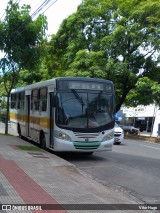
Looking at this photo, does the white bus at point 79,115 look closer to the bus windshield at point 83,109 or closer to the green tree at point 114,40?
the bus windshield at point 83,109

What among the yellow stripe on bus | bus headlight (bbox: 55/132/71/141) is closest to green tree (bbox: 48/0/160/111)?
the yellow stripe on bus

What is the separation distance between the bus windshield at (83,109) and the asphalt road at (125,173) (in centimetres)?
149

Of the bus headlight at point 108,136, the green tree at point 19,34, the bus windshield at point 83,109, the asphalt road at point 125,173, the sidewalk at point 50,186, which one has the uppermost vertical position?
the green tree at point 19,34

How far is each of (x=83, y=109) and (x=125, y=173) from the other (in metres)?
3.19

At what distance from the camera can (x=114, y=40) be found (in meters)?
33.7

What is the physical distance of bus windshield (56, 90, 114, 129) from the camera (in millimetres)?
13914

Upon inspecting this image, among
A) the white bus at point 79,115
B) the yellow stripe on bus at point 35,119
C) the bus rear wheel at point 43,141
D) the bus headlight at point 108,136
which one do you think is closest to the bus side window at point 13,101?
the yellow stripe on bus at point 35,119

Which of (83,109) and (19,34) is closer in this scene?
(83,109)

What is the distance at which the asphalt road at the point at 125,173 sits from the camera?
9383mm

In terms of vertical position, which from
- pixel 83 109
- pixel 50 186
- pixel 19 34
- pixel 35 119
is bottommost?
pixel 50 186

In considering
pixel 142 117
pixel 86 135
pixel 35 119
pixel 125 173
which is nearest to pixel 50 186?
pixel 125 173

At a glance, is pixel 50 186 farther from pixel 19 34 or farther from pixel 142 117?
pixel 142 117

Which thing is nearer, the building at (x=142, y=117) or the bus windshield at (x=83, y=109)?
the bus windshield at (x=83, y=109)

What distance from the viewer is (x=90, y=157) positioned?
15406 millimetres
